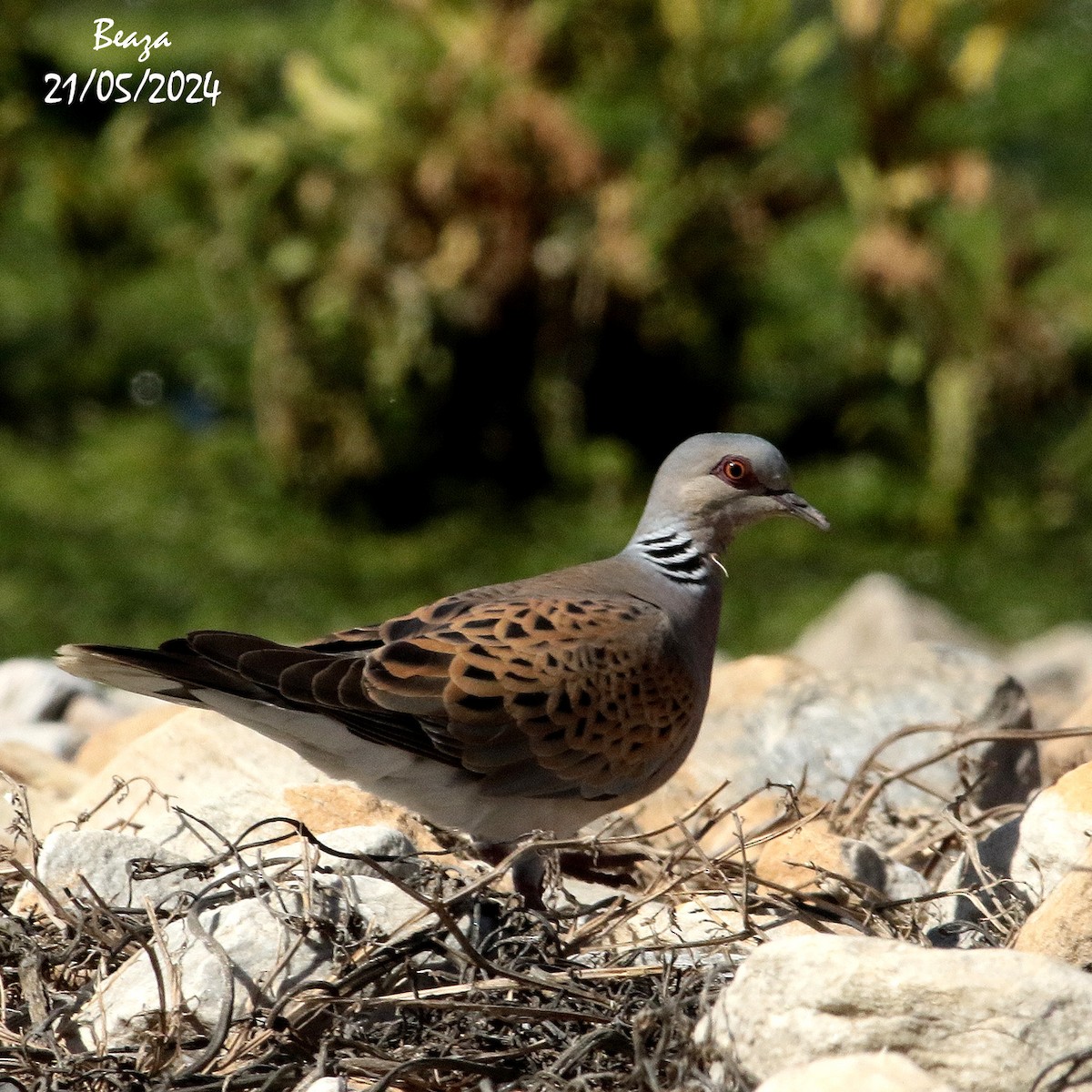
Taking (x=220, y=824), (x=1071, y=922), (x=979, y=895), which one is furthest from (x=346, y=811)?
(x=1071, y=922)

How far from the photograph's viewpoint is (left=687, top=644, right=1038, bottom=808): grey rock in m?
4.62

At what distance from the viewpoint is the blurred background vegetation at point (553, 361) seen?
26.2ft

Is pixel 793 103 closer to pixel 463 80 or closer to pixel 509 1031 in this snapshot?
pixel 463 80

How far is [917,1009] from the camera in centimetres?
254

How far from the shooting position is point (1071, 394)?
28.5 ft

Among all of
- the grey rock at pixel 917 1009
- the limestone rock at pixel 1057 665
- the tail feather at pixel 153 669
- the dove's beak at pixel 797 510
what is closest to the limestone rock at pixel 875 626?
the limestone rock at pixel 1057 665

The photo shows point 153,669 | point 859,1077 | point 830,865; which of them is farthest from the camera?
point 830,865

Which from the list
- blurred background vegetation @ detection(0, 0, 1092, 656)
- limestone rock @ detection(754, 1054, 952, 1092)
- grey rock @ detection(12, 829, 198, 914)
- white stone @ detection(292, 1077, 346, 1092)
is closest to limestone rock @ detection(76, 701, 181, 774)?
grey rock @ detection(12, 829, 198, 914)

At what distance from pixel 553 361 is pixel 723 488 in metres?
4.24

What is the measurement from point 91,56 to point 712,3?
4.91 meters

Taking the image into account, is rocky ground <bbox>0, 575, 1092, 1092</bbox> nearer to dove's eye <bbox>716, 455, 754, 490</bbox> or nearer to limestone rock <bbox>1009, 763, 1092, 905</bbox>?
limestone rock <bbox>1009, 763, 1092, 905</bbox>

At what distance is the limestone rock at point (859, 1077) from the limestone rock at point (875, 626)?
412 cm

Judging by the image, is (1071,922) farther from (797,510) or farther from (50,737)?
(50,737)

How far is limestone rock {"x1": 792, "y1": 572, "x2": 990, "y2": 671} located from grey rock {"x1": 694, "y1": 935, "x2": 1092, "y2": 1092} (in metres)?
3.94
